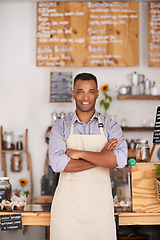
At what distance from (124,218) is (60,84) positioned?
2418mm

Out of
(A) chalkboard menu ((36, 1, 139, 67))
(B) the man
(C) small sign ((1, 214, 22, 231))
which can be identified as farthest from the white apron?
(A) chalkboard menu ((36, 1, 139, 67))

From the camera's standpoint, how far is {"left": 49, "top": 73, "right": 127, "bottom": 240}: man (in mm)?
1921

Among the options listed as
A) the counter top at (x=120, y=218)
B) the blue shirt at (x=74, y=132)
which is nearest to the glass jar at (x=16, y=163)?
the counter top at (x=120, y=218)

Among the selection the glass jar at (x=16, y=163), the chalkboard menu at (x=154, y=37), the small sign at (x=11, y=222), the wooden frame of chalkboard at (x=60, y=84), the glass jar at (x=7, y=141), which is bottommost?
the small sign at (x=11, y=222)

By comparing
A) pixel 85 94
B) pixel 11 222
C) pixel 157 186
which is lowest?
pixel 11 222

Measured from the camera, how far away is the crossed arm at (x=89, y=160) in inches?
75.2

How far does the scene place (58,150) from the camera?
77.0 inches

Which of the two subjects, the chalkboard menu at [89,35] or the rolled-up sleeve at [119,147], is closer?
the rolled-up sleeve at [119,147]

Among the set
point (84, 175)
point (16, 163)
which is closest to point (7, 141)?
point (16, 163)

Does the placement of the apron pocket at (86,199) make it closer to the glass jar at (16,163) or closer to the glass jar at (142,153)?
the glass jar at (142,153)

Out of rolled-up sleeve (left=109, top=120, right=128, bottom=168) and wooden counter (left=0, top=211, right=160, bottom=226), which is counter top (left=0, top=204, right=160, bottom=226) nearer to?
wooden counter (left=0, top=211, right=160, bottom=226)

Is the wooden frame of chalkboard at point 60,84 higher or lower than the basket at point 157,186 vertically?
higher

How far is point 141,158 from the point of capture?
2.29 meters

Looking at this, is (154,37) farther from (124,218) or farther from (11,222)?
(11,222)
